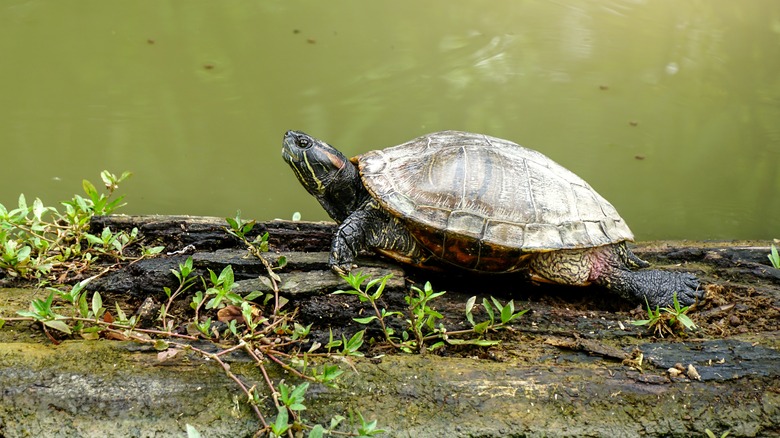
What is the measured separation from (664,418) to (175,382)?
1.90m

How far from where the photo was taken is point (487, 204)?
3.03 meters

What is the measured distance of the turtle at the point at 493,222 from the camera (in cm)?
300

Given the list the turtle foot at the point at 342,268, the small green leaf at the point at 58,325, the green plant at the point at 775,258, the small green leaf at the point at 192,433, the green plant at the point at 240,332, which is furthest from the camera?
the green plant at the point at 775,258

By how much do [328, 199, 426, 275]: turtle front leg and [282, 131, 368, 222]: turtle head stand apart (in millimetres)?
335

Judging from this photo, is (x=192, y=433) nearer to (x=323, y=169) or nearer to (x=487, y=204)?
(x=487, y=204)

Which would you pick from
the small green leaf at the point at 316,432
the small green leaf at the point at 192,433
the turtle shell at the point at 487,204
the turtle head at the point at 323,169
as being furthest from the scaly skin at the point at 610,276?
the small green leaf at the point at 192,433

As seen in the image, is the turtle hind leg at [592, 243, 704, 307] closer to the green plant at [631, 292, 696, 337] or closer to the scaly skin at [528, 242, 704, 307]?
the scaly skin at [528, 242, 704, 307]

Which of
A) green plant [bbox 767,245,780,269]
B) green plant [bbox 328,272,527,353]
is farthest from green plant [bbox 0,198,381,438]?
green plant [bbox 767,245,780,269]

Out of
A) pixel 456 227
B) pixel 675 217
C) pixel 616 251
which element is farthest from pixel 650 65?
pixel 456 227

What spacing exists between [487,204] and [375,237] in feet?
2.09

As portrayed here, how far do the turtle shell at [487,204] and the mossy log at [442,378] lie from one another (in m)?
0.29

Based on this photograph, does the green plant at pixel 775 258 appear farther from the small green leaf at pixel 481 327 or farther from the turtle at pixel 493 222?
the small green leaf at pixel 481 327

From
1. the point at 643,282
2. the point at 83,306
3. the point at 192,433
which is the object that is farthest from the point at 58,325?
the point at 643,282

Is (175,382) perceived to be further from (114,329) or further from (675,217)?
(675,217)
